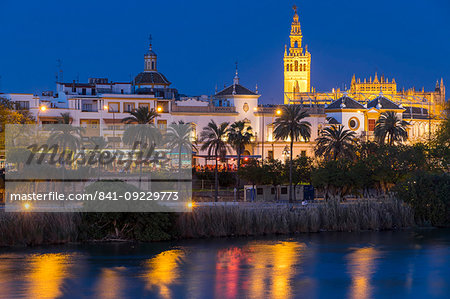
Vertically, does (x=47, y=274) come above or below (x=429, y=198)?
below

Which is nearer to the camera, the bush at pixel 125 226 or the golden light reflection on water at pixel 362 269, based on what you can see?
the golden light reflection on water at pixel 362 269

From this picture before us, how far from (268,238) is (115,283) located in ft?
43.7

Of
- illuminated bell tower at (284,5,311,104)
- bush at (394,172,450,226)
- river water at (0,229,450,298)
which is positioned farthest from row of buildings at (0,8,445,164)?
illuminated bell tower at (284,5,311,104)

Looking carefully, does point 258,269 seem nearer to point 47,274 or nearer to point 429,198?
point 47,274

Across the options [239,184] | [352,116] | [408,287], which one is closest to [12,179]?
[239,184]

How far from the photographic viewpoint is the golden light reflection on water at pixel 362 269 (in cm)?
3503

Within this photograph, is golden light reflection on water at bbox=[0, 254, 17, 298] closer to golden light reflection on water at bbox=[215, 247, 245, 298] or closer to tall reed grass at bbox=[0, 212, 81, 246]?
tall reed grass at bbox=[0, 212, 81, 246]

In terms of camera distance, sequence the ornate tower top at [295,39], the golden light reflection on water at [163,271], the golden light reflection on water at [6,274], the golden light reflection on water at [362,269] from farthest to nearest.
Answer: the ornate tower top at [295,39], the golden light reflection on water at [163,271], the golden light reflection on water at [362,269], the golden light reflection on water at [6,274]

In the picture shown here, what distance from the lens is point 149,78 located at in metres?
99.4

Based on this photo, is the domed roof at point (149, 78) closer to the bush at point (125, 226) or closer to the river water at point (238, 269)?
the river water at point (238, 269)

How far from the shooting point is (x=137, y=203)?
4541cm

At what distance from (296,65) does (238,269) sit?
13530cm

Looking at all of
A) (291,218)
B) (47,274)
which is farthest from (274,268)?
(47,274)

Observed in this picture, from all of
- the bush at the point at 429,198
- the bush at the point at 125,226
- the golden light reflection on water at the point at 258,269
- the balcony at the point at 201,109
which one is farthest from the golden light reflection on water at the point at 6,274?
the balcony at the point at 201,109
